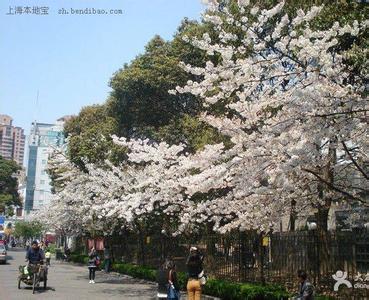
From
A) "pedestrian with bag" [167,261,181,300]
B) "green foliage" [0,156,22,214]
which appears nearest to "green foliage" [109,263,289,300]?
"pedestrian with bag" [167,261,181,300]

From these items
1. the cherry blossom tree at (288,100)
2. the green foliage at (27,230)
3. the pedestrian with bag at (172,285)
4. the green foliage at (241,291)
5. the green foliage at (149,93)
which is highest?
the green foliage at (149,93)

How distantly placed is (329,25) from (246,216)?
6265 millimetres

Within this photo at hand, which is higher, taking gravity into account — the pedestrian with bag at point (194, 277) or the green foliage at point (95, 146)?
A: the green foliage at point (95, 146)

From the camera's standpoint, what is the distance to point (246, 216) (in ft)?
49.7

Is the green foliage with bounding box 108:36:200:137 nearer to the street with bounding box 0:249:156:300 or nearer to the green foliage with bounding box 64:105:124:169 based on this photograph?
→ the green foliage with bounding box 64:105:124:169

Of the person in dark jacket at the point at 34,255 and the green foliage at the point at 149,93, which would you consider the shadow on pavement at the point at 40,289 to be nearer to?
the person in dark jacket at the point at 34,255

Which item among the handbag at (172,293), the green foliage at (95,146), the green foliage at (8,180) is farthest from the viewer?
the green foliage at (8,180)

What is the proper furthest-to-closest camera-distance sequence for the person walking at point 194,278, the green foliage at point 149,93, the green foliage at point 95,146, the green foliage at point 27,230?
the green foliage at point 27,230
the green foliage at point 149,93
the green foliage at point 95,146
the person walking at point 194,278

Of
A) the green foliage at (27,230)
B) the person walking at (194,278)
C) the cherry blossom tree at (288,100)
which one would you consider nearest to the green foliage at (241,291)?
the person walking at (194,278)

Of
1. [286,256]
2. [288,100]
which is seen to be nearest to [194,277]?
[286,256]

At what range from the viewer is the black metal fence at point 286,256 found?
12.9 meters

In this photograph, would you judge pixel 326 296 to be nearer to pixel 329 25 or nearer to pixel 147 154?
pixel 329 25

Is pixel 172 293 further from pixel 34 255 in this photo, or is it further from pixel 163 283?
pixel 34 255

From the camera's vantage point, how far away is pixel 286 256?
51.9 feet
